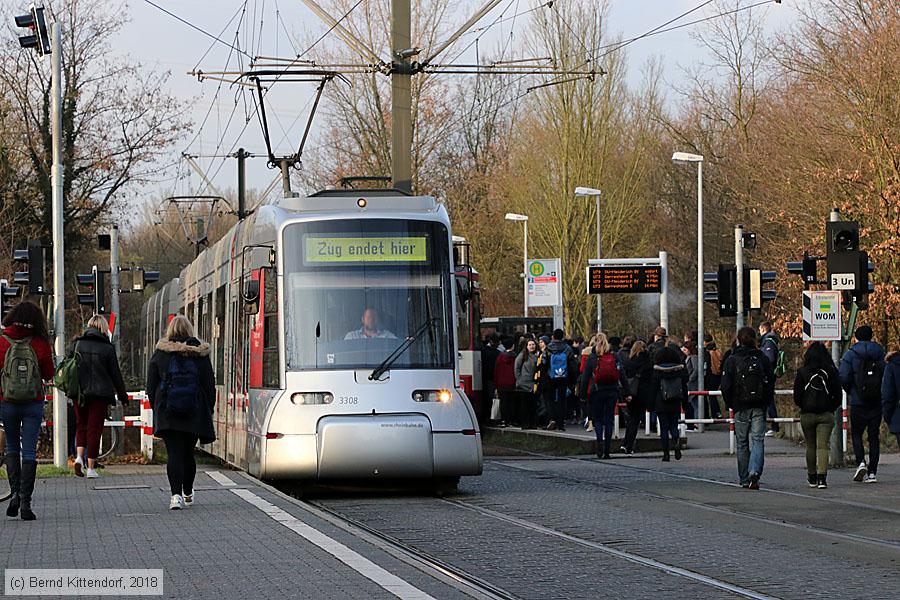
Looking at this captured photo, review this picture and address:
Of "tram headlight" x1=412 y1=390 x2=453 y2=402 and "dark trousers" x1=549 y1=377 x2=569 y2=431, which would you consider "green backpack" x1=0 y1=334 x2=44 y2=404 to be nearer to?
"tram headlight" x1=412 y1=390 x2=453 y2=402

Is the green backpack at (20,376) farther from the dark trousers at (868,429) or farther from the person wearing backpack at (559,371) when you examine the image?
the person wearing backpack at (559,371)

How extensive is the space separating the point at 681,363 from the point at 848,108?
1454cm

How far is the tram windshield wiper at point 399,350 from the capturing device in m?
15.4

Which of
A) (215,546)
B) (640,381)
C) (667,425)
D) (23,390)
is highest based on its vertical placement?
(23,390)

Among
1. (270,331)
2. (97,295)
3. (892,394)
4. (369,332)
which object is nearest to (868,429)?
(892,394)

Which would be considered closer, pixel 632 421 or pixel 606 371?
pixel 606 371

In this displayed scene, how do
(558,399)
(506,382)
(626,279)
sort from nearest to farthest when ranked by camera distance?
(558,399) → (506,382) → (626,279)

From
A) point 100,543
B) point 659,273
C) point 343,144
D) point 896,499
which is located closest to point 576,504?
point 896,499

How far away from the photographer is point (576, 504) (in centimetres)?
1521

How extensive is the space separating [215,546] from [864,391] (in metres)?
10.0

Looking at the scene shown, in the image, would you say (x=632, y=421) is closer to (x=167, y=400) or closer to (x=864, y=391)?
(x=864, y=391)

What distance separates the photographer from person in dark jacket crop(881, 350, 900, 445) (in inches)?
706

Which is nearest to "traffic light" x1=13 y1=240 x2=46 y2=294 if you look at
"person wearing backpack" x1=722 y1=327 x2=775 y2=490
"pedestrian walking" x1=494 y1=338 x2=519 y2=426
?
"person wearing backpack" x1=722 y1=327 x2=775 y2=490

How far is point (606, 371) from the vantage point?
23156 mm
